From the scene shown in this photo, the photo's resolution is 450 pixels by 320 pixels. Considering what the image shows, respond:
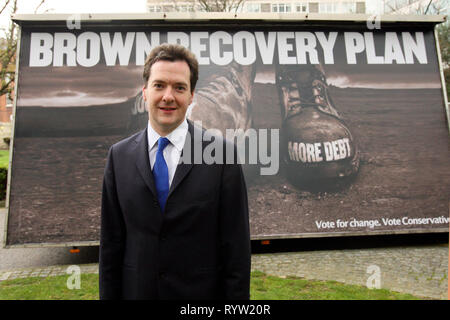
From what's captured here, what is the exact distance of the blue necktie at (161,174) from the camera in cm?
186

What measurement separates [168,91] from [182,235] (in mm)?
819

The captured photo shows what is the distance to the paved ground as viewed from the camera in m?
4.74

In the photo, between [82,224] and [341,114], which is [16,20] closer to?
[82,224]

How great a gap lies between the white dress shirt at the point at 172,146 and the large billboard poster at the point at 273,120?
343cm

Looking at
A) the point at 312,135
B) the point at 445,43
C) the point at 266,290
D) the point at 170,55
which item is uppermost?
the point at 445,43

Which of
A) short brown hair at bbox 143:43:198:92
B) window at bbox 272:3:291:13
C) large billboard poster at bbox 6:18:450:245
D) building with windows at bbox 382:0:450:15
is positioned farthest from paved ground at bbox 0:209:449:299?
window at bbox 272:3:291:13

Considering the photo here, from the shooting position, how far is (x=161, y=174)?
1.89 m

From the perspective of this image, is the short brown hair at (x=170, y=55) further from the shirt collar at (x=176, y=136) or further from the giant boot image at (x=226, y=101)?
the giant boot image at (x=226, y=101)

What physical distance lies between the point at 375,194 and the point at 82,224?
197 inches

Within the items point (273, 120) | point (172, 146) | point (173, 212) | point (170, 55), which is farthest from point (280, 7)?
point (173, 212)

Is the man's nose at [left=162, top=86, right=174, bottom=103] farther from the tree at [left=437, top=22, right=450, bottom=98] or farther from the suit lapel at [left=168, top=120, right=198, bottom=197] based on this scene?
the tree at [left=437, top=22, right=450, bottom=98]

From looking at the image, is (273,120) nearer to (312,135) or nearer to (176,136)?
(312,135)

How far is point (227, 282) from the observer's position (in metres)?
1.86

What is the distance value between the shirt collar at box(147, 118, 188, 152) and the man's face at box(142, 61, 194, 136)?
0.08 metres
